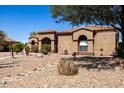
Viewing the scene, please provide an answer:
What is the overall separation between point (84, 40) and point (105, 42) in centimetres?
370

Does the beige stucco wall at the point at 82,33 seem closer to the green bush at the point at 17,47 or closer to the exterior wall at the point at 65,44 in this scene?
the exterior wall at the point at 65,44

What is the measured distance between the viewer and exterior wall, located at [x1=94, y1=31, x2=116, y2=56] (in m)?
31.3

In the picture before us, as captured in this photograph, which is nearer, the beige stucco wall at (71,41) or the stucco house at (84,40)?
the stucco house at (84,40)

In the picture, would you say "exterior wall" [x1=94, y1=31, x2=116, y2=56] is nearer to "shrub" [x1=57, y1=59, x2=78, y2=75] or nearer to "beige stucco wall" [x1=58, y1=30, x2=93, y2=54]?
"beige stucco wall" [x1=58, y1=30, x2=93, y2=54]

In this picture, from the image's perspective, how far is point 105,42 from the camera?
31.8m

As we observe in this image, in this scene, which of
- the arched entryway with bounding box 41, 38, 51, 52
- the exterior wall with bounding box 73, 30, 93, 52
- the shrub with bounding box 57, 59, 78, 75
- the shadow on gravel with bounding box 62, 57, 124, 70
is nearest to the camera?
the shrub with bounding box 57, 59, 78, 75

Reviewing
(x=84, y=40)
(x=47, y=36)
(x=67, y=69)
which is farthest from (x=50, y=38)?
(x=67, y=69)

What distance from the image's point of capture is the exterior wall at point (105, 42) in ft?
103

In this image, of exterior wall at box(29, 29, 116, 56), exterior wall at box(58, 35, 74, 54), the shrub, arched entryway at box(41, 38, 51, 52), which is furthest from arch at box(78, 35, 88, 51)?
the shrub

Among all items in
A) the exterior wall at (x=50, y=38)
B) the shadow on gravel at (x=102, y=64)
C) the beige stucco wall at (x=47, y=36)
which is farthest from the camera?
the beige stucco wall at (x=47, y=36)

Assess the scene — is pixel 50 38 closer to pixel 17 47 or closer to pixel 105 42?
pixel 17 47

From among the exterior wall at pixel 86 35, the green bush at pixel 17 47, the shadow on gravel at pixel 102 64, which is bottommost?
the shadow on gravel at pixel 102 64

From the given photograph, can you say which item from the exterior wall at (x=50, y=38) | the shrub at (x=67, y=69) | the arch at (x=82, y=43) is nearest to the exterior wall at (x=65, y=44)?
the arch at (x=82, y=43)
